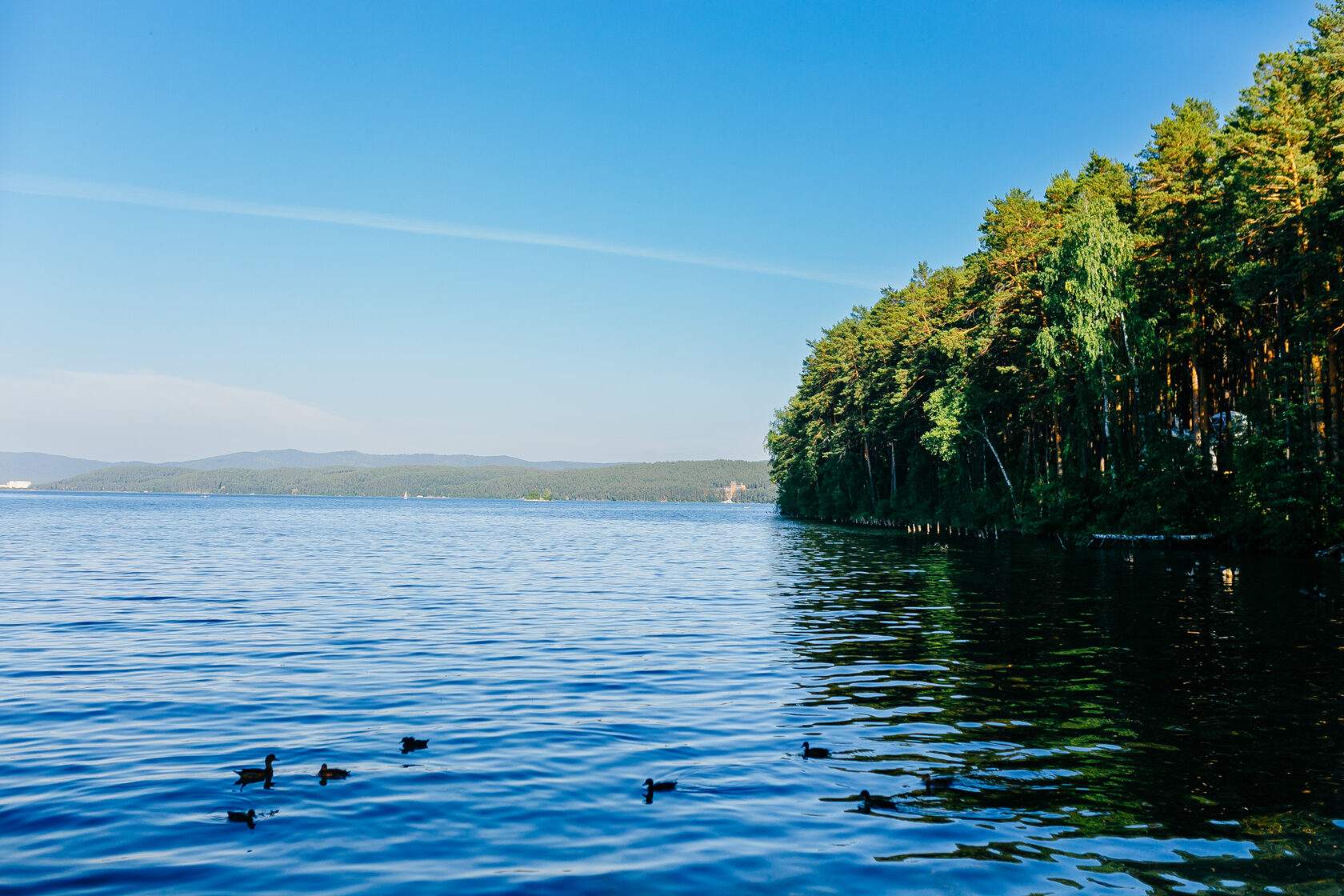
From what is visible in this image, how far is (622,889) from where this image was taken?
7949mm

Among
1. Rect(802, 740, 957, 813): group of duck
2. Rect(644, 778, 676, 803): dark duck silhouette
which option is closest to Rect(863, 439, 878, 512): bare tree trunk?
Rect(802, 740, 957, 813): group of duck

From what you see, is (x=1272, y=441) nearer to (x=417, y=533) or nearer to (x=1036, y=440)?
(x=1036, y=440)

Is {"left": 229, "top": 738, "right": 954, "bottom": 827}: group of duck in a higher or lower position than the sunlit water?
higher

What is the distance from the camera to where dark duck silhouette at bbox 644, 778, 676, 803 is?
33.8ft

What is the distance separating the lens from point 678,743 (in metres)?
12.7

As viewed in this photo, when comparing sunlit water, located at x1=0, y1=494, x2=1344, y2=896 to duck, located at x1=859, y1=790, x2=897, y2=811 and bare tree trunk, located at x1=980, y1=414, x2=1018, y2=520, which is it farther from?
bare tree trunk, located at x1=980, y1=414, x2=1018, y2=520

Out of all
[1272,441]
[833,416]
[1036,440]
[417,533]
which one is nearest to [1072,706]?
[1272,441]

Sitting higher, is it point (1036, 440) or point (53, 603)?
point (1036, 440)

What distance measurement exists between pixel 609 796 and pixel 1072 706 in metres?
8.38

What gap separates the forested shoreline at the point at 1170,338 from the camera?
3797 centimetres

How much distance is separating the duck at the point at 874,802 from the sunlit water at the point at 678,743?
0.72ft

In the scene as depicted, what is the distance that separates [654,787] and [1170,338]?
4817 centimetres

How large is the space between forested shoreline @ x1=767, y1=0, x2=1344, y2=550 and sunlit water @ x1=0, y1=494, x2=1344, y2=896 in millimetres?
14337

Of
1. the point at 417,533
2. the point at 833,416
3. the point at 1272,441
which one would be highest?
the point at 833,416
